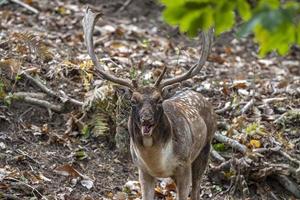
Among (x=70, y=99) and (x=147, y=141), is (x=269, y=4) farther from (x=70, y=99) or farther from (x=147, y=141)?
(x=70, y=99)

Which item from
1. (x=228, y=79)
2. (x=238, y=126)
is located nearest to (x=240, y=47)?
(x=228, y=79)

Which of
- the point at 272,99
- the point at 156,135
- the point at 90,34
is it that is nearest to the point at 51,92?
the point at 90,34

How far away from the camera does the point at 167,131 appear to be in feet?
23.8

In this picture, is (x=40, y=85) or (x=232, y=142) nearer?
(x=232, y=142)

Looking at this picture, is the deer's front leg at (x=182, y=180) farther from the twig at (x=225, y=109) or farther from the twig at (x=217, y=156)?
the twig at (x=225, y=109)

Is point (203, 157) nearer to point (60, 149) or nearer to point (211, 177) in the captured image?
point (211, 177)

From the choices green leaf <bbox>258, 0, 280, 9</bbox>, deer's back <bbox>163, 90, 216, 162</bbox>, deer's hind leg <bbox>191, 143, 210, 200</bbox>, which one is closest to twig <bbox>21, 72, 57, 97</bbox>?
deer's back <bbox>163, 90, 216, 162</bbox>

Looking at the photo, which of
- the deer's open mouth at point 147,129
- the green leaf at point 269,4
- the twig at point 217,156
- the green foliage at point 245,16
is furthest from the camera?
the twig at point 217,156

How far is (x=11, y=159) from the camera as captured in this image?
27.7 ft

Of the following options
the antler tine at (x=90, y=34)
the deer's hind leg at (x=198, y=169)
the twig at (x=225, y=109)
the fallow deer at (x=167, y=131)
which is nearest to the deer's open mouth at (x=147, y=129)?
the fallow deer at (x=167, y=131)

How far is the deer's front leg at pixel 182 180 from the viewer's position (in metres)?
7.43

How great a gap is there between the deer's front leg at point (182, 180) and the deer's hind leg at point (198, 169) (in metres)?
0.74

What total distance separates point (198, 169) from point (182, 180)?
2.79 feet

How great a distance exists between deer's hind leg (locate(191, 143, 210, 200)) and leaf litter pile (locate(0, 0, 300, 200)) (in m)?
0.43
